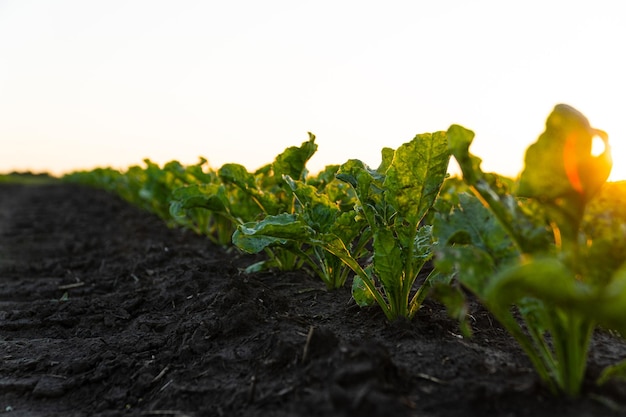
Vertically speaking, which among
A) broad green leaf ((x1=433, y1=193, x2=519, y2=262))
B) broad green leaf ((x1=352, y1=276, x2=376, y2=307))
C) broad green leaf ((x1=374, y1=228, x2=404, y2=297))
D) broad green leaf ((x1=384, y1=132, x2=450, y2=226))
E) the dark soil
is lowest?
the dark soil

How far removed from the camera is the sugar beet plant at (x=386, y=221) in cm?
237

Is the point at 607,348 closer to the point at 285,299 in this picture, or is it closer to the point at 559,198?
the point at 559,198

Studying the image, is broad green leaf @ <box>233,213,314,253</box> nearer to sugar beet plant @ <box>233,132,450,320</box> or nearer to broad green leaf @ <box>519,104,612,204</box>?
sugar beet plant @ <box>233,132,450,320</box>

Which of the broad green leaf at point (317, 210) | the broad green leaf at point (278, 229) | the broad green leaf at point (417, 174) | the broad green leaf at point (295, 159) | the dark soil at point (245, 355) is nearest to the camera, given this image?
the dark soil at point (245, 355)

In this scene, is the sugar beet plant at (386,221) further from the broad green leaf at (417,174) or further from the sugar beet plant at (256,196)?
the sugar beet plant at (256,196)

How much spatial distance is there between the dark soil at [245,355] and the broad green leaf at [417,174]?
52cm

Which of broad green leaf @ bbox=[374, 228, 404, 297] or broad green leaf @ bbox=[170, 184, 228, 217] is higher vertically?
broad green leaf @ bbox=[170, 184, 228, 217]

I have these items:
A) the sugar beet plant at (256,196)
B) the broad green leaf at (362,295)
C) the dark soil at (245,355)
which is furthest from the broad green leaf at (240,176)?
the broad green leaf at (362,295)

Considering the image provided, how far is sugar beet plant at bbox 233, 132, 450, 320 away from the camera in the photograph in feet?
7.78

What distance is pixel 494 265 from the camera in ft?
5.94

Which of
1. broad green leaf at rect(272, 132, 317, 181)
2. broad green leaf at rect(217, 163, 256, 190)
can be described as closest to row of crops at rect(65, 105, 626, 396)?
broad green leaf at rect(272, 132, 317, 181)

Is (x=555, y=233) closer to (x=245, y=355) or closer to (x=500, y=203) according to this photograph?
(x=500, y=203)

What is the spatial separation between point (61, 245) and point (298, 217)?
5484 millimetres

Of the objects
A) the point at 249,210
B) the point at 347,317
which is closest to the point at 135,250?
the point at 249,210
